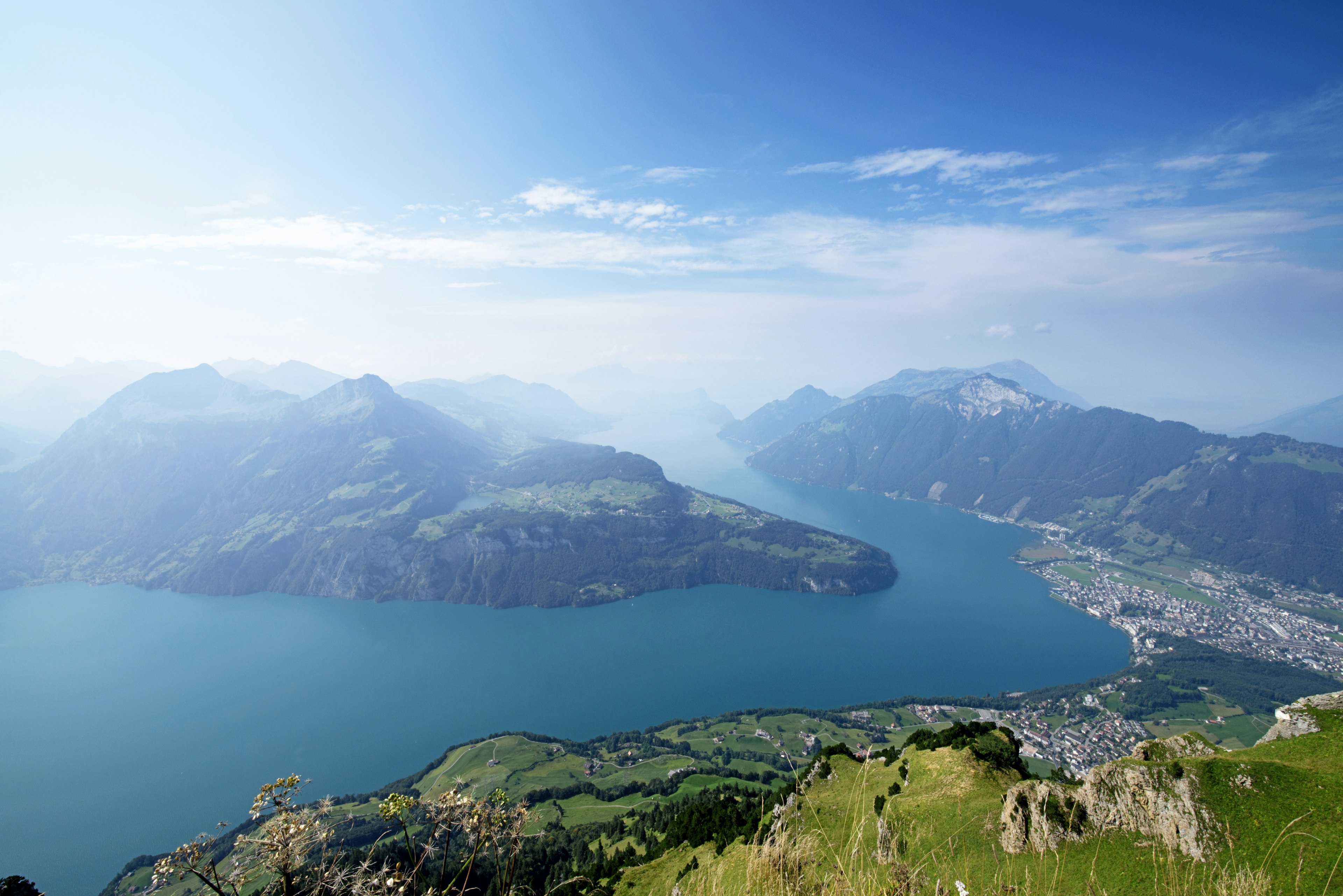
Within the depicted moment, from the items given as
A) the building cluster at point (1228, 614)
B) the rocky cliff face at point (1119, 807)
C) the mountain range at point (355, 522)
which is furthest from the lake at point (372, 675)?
the rocky cliff face at point (1119, 807)

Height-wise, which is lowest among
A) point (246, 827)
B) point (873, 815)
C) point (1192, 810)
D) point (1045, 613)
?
point (246, 827)

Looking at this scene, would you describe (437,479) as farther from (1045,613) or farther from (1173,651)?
(1173,651)

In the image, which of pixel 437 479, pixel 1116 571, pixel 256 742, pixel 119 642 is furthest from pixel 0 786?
pixel 1116 571

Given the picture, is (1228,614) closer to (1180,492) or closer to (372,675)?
(1180,492)

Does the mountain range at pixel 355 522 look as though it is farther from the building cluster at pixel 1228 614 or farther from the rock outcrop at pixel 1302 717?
the rock outcrop at pixel 1302 717

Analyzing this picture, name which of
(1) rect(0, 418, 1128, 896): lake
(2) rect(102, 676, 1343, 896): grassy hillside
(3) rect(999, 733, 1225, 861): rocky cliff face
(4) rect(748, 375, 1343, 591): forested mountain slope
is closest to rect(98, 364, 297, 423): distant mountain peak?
(1) rect(0, 418, 1128, 896): lake

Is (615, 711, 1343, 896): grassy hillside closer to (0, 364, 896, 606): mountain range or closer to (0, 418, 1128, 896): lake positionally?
(0, 418, 1128, 896): lake
